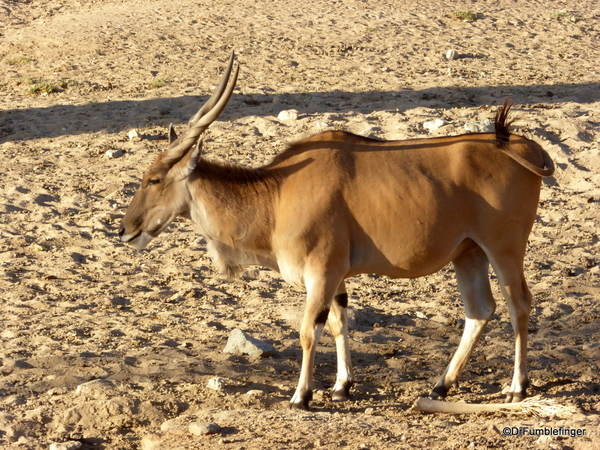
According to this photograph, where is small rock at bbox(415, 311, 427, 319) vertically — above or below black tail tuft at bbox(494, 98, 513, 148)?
below

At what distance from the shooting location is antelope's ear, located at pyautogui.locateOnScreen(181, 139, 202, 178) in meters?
6.36

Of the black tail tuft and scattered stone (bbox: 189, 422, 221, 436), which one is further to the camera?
the black tail tuft

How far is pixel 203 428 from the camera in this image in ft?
17.9

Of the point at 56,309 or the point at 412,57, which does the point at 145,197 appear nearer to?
the point at 56,309

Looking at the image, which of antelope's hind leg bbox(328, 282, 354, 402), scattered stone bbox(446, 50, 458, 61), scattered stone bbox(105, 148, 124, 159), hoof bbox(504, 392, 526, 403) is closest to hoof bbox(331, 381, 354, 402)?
antelope's hind leg bbox(328, 282, 354, 402)

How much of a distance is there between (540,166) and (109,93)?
29.3ft

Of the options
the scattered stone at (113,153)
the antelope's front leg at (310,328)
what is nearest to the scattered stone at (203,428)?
the antelope's front leg at (310,328)

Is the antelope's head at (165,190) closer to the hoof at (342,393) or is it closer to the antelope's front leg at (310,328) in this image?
the antelope's front leg at (310,328)

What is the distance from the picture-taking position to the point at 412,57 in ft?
52.2

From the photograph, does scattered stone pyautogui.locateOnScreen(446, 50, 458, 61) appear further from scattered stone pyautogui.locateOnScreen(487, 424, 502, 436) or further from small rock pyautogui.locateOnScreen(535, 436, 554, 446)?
small rock pyautogui.locateOnScreen(535, 436, 554, 446)

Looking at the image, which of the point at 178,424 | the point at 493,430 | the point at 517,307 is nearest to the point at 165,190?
the point at 178,424

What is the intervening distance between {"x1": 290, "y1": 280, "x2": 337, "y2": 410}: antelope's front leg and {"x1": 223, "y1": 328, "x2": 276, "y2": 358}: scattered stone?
1035 mm

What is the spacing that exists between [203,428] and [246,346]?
5.82ft

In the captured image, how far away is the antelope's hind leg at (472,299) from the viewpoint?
6.71 m
